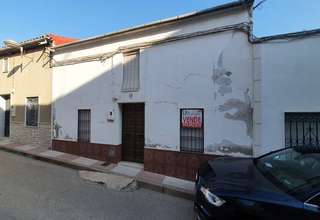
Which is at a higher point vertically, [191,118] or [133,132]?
[191,118]

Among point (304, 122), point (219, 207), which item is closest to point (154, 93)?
point (304, 122)

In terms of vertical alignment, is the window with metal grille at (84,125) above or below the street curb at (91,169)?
above

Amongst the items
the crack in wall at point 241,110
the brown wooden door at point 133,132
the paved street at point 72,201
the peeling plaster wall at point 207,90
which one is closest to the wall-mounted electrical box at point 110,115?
the brown wooden door at point 133,132

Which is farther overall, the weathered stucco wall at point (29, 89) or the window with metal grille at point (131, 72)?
the weathered stucco wall at point (29, 89)

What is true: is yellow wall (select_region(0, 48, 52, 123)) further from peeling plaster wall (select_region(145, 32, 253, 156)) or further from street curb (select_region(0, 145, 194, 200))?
peeling plaster wall (select_region(145, 32, 253, 156))

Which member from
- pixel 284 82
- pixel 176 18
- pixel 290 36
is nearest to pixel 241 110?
pixel 284 82

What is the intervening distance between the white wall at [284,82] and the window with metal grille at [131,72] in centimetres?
361

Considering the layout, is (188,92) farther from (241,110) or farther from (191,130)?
(241,110)

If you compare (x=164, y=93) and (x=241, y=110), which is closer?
(x=241, y=110)

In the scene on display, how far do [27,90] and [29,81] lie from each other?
0.42 metres

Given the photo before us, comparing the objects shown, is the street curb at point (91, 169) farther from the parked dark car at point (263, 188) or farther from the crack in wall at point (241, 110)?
the crack in wall at point (241, 110)

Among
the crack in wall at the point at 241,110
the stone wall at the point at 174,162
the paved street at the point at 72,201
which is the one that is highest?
the crack in wall at the point at 241,110

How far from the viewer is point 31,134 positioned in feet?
36.0

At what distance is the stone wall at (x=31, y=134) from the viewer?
10336 millimetres
